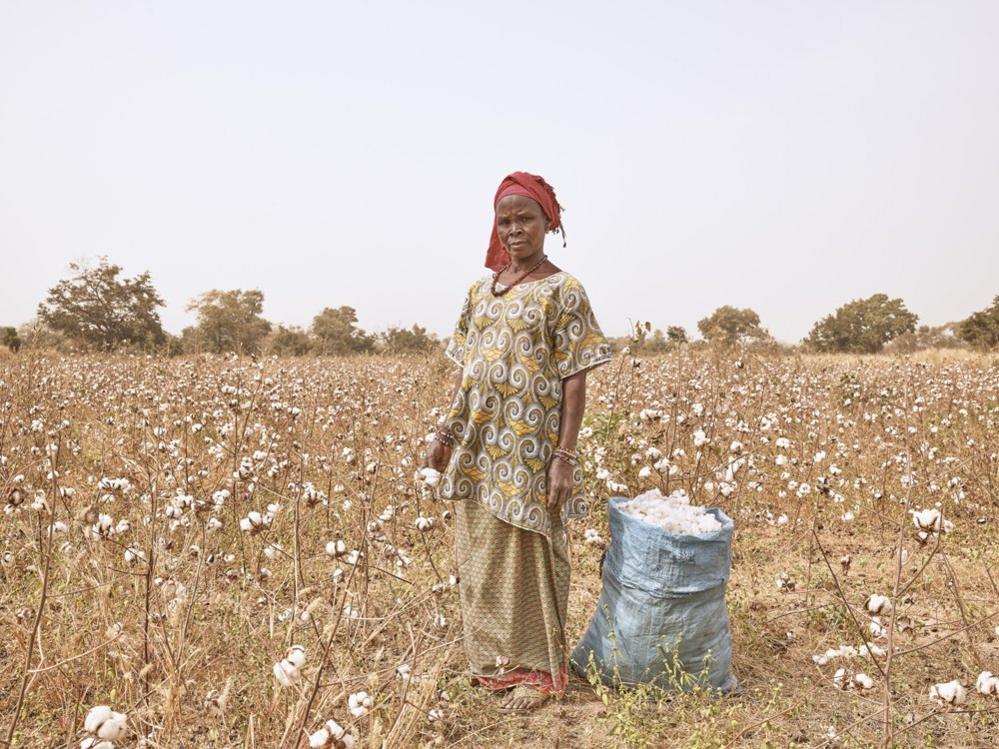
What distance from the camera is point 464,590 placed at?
7.98 ft

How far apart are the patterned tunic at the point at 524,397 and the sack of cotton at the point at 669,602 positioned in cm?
26

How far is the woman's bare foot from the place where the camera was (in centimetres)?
228

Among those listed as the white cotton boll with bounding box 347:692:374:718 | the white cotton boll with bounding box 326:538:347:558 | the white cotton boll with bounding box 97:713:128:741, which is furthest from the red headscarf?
the white cotton boll with bounding box 97:713:128:741

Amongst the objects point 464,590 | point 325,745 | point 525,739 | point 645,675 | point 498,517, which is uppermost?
point 498,517

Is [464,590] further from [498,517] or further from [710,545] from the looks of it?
[710,545]

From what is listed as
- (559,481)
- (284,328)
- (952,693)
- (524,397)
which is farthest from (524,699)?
(284,328)

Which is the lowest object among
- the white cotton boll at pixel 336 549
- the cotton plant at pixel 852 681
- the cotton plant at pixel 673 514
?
the cotton plant at pixel 852 681

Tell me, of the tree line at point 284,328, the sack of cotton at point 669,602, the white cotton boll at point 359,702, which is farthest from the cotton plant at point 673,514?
the tree line at point 284,328

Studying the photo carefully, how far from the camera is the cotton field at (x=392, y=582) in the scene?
168cm

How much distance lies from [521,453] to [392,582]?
4.51ft

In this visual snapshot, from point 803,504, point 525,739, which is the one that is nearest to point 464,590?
point 525,739

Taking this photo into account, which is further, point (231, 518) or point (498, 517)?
point (231, 518)

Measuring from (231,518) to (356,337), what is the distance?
23059 mm

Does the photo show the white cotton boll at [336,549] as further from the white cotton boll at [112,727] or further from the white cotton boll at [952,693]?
the white cotton boll at [952,693]
